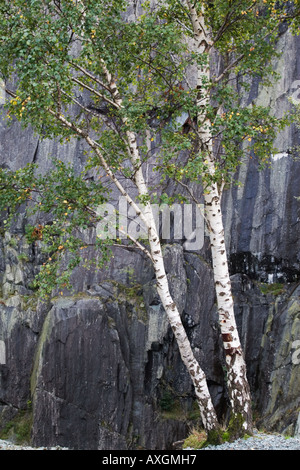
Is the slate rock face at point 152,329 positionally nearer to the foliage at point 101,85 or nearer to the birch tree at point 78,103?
the birch tree at point 78,103

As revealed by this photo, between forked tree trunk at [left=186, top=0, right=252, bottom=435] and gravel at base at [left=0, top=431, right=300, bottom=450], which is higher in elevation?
forked tree trunk at [left=186, top=0, right=252, bottom=435]

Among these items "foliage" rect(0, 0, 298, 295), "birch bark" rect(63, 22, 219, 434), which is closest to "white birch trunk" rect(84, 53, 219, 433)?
"birch bark" rect(63, 22, 219, 434)

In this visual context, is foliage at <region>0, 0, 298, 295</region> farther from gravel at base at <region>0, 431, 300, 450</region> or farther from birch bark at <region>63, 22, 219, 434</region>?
gravel at base at <region>0, 431, 300, 450</region>

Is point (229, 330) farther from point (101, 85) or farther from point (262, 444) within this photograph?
point (101, 85)

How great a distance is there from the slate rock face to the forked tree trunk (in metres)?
4.89

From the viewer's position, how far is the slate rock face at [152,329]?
658 inches

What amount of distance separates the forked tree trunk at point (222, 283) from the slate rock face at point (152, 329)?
16.0 feet

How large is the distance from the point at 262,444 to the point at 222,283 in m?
3.57

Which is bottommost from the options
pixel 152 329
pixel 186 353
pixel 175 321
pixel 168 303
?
pixel 152 329

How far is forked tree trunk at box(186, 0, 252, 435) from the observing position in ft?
33.8

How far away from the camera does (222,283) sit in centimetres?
1085

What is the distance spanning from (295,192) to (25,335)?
42.2 feet

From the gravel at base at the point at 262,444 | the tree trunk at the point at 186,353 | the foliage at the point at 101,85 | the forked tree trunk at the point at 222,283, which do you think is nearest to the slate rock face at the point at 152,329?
the gravel at base at the point at 262,444

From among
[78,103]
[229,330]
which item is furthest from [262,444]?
[78,103]
